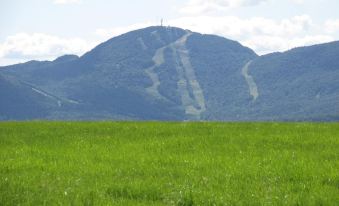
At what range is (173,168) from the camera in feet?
46.3

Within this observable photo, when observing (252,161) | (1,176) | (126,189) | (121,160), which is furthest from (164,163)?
(1,176)

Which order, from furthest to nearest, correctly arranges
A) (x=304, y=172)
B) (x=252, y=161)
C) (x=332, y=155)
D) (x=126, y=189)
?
(x=332, y=155)
(x=252, y=161)
(x=304, y=172)
(x=126, y=189)

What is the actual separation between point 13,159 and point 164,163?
188 inches

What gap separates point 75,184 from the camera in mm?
12125

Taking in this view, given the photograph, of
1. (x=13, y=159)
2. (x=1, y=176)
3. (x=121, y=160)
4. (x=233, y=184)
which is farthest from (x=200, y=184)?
(x=13, y=159)

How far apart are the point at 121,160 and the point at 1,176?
3.66 meters

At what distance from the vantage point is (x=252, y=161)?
48.6ft

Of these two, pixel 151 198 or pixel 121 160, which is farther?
pixel 121 160

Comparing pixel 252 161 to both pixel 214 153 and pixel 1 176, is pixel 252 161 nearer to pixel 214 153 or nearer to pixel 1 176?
pixel 214 153

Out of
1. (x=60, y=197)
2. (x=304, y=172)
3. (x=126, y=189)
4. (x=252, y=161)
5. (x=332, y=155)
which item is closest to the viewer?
(x=60, y=197)

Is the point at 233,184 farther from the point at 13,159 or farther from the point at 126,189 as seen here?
the point at 13,159

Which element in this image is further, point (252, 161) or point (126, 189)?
point (252, 161)

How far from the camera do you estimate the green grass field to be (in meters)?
10.8

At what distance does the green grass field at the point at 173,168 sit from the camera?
10.8 meters
